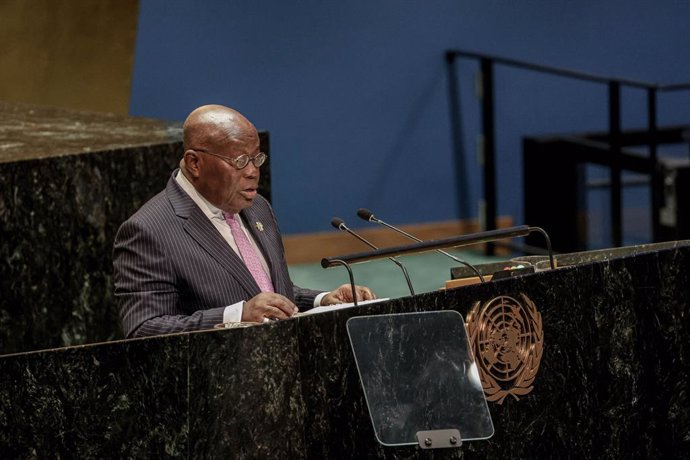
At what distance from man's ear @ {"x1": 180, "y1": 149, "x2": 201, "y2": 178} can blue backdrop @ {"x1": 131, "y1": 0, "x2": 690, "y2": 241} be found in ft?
12.9

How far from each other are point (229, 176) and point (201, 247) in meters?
0.21

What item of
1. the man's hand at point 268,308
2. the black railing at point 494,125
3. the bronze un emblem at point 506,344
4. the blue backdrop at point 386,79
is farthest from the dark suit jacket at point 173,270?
the black railing at point 494,125

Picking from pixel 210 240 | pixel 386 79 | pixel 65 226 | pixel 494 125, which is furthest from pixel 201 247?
pixel 494 125

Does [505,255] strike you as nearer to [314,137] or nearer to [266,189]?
[314,137]

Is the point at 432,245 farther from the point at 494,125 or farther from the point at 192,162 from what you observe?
the point at 494,125

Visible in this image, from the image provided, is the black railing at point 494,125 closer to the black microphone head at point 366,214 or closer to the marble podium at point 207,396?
the black microphone head at point 366,214

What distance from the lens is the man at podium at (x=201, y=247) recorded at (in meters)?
3.52

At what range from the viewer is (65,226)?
480cm

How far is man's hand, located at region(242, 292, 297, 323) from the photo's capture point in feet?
10.5

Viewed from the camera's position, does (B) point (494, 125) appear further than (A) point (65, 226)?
Yes

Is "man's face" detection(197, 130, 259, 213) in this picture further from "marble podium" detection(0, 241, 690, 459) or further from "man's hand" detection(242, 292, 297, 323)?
"marble podium" detection(0, 241, 690, 459)

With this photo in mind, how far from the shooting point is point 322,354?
289 cm

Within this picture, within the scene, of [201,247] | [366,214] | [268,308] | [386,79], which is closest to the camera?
[268,308]

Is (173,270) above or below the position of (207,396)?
above
